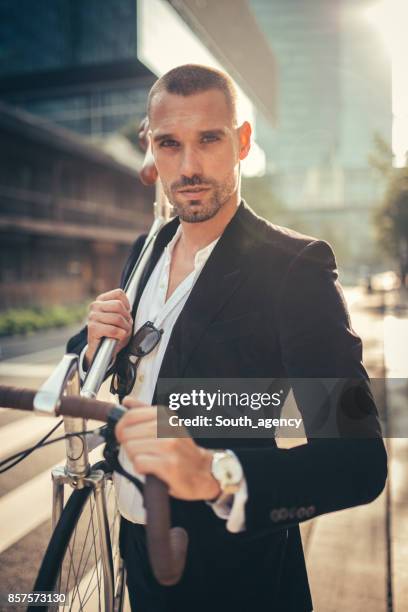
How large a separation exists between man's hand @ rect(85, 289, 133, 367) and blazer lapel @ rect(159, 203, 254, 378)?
164 mm

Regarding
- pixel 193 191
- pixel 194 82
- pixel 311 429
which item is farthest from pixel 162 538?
pixel 194 82

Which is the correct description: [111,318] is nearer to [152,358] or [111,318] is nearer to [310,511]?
[152,358]

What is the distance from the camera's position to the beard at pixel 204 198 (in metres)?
1.42

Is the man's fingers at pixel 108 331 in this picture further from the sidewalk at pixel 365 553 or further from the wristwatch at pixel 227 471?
the sidewalk at pixel 365 553

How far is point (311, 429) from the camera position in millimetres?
1147

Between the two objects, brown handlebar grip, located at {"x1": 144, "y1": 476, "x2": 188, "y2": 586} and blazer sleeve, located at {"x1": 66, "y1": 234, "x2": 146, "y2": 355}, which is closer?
brown handlebar grip, located at {"x1": 144, "y1": 476, "x2": 188, "y2": 586}

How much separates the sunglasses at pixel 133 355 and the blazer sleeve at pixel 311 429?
385mm

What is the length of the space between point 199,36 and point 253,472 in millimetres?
36234

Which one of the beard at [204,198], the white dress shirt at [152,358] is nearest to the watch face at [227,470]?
the white dress shirt at [152,358]

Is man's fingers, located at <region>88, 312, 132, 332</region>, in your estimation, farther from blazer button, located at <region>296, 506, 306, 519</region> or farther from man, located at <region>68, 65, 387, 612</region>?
blazer button, located at <region>296, 506, 306, 519</region>

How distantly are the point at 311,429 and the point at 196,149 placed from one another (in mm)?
746

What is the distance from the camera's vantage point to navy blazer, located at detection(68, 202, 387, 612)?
1.05m

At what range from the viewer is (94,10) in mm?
38719

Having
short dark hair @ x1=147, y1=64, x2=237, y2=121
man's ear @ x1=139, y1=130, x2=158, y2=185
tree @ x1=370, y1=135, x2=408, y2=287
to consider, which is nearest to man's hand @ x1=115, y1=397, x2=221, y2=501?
short dark hair @ x1=147, y1=64, x2=237, y2=121
